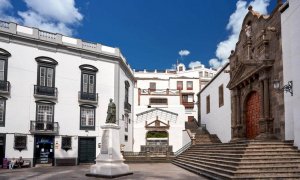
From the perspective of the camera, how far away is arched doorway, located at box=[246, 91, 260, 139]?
17.0m

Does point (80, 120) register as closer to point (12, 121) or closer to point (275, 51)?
point (12, 121)

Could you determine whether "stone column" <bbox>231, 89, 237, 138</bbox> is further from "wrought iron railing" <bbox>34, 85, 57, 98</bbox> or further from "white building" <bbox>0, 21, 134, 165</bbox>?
"wrought iron railing" <bbox>34, 85, 57, 98</bbox>

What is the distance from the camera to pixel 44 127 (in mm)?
21656

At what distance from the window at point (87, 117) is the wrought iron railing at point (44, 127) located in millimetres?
2048

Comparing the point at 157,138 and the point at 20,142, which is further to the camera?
the point at 157,138

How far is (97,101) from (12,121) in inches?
252

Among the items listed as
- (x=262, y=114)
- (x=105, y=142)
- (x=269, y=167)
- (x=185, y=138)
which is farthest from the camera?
(x=185, y=138)

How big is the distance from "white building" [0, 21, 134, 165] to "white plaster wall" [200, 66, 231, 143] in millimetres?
7993

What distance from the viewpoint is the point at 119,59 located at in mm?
25891

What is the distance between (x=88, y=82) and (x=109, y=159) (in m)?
11.8

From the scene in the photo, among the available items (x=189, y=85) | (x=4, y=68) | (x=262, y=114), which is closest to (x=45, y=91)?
(x=4, y=68)

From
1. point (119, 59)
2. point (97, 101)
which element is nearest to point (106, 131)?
point (97, 101)

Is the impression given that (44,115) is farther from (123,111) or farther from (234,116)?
(234,116)

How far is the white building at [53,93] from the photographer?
20.5 metres
